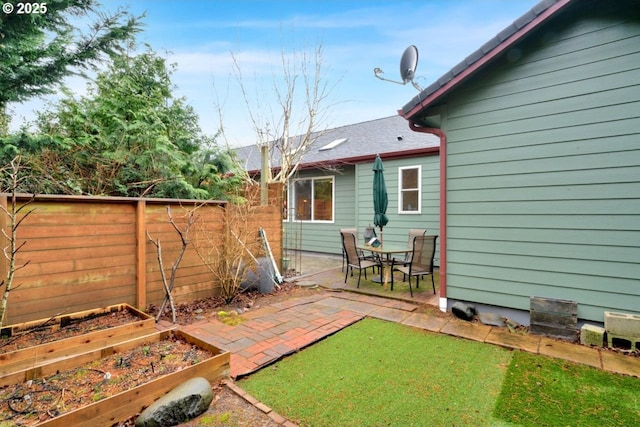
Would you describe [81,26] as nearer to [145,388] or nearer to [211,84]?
[211,84]

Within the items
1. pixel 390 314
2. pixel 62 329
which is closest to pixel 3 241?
pixel 62 329

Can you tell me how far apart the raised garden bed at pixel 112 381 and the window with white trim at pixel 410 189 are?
607 cm

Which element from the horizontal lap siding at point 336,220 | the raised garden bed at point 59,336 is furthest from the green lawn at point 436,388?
the horizontal lap siding at point 336,220

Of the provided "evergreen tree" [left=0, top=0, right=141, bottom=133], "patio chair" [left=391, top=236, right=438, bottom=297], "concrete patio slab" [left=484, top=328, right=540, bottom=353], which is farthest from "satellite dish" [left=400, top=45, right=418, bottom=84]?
"evergreen tree" [left=0, top=0, right=141, bottom=133]

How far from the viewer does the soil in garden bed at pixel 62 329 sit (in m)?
2.66

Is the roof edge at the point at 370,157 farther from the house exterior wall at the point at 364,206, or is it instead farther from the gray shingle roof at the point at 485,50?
the gray shingle roof at the point at 485,50

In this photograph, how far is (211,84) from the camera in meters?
8.96

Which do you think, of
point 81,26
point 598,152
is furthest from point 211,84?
point 598,152

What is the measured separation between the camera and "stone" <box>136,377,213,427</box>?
1.87m

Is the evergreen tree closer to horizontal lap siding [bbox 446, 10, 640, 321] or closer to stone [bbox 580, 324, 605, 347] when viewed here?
horizontal lap siding [bbox 446, 10, 640, 321]

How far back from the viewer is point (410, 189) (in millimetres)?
7535

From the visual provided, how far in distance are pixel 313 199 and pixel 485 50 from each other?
658 cm

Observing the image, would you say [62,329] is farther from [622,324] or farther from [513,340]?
[622,324]

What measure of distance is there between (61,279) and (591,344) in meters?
5.87
